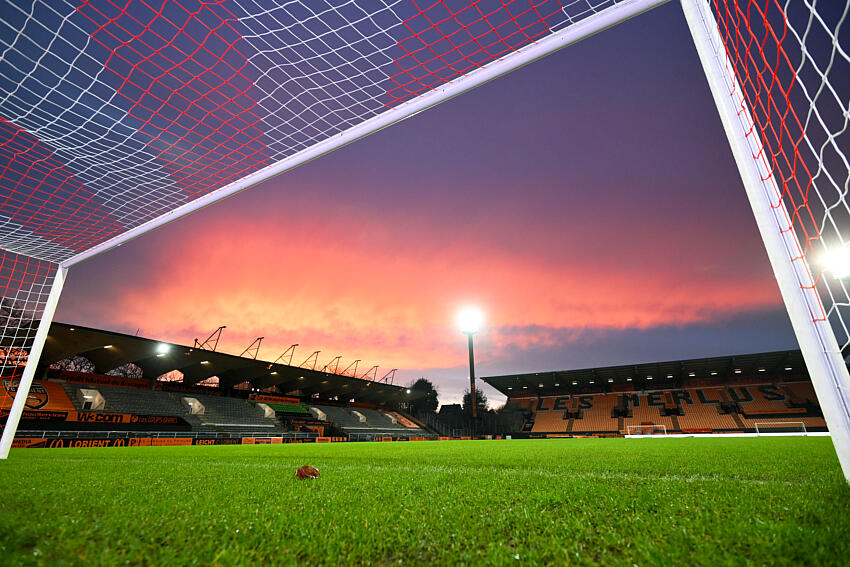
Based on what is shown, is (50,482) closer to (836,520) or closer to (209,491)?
(209,491)

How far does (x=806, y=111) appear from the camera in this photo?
2875mm

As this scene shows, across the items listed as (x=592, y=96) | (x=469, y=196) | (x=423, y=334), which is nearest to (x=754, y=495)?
(x=592, y=96)

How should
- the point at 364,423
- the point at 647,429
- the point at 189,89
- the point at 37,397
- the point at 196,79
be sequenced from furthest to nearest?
the point at 364,423 → the point at 647,429 → the point at 37,397 → the point at 189,89 → the point at 196,79

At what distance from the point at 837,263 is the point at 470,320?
41380mm

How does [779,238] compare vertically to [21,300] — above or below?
below

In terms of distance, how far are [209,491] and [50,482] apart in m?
1.62

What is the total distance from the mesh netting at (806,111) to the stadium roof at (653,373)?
37195 millimetres

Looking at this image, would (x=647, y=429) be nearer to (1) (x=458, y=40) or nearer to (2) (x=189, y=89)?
(1) (x=458, y=40)

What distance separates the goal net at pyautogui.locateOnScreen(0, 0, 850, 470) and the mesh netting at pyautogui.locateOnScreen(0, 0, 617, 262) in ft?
0.06

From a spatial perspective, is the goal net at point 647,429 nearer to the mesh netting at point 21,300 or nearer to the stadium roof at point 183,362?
the stadium roof at point 183,362

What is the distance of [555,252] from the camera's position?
27125mm

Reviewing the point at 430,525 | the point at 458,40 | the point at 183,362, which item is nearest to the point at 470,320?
the point at 183,362

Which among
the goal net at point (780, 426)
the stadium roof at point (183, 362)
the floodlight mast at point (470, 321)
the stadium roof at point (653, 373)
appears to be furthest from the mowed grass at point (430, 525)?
the floodlight mast at point (470, 321)

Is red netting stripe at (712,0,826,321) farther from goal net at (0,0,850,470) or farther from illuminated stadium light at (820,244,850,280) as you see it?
illuminated stadium light at (820,244,850,280)
